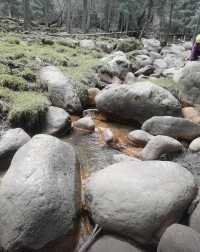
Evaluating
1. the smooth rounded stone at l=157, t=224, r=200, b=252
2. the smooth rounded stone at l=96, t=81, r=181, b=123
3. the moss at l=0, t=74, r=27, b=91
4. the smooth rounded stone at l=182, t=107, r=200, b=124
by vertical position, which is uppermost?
the moss at l=0, t=74, r=27, b=91

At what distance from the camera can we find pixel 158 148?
4824mm

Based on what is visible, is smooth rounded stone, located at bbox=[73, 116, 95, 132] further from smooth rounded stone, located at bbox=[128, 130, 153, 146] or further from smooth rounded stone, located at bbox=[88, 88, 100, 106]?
smooth rounded stone, located at bbox=[88, 88, 100, 106]

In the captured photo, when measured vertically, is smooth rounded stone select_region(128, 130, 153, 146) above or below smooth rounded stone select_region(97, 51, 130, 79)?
below

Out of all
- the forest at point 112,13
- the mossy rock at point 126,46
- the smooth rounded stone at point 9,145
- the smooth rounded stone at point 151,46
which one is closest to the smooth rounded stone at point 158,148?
the smooth rounded stone at point 9,145

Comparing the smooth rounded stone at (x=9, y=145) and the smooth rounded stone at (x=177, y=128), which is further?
the smooth rounded stone at (x=177, y=128)

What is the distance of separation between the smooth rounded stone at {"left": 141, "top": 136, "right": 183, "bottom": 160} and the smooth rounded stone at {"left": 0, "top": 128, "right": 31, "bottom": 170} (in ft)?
6.79

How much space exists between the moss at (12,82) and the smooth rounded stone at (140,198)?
3616mm

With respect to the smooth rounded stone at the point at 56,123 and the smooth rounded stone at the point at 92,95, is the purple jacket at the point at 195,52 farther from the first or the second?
the smooth rounded stone at the point at 56,123

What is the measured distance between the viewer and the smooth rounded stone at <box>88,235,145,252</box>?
9.55ft

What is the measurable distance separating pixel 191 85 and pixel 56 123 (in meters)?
3.58

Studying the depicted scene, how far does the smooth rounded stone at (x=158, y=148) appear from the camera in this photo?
4793 mm

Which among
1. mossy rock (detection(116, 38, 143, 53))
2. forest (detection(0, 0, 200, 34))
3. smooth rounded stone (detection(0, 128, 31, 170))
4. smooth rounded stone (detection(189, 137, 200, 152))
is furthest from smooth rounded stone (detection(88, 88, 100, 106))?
forest (detection(0, 0, 200, 34))

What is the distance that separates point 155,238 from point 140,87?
12.7 ft

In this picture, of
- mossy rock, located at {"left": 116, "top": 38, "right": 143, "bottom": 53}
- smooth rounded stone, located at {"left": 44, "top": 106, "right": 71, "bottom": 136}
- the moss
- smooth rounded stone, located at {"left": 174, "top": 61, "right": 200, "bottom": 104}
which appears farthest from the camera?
mossy rock, located at {"left": 116, "top": 38, "right": 143, "bottom": 53}
